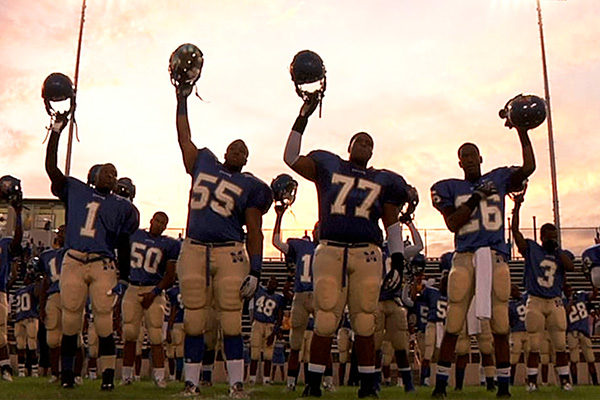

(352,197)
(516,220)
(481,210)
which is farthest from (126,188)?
(516,220)

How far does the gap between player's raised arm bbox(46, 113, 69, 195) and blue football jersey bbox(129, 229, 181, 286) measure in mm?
1901

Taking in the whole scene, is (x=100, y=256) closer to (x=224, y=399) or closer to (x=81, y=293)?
(x=81, y=293)

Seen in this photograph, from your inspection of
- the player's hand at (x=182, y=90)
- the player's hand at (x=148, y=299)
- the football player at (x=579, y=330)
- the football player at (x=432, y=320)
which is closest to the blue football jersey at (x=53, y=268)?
the player's hand at (x=148, y=299)

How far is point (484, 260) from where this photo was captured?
6043mm

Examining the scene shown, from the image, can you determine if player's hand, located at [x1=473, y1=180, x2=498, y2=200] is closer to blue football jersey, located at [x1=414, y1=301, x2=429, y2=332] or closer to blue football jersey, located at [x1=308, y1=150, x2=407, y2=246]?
blue football jersey, located at [x1=308, y1=150, x2=407, y2=246]

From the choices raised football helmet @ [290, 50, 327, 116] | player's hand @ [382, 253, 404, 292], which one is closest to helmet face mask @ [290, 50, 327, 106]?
raised football helmet @ [290, 50, 327, 116]

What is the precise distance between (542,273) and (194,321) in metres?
5.15

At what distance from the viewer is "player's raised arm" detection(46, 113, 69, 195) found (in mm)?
6355

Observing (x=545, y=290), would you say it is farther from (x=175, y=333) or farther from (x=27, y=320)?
(x=27, y=320)

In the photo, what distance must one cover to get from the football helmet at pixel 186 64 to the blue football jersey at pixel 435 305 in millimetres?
6066

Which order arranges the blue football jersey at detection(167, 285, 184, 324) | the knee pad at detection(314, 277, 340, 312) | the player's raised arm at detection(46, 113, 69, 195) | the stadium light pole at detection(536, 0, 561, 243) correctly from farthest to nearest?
the stadium light pole at detection(536, 0, 561, 243) < the blue football jersey at detection(167, 285, 184, 324) < the player's raised arm at detection(46, 113, 69, 195) < the knee pad at detection(314, 277, 340, 312)

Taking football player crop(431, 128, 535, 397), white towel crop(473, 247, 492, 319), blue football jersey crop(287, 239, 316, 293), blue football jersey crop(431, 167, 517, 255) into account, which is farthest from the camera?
blue football jersey crop(287, 239, 316, 293)

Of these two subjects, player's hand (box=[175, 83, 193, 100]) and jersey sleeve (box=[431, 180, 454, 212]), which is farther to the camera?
jersey sleeve (box=[431, 180, 454, 212])

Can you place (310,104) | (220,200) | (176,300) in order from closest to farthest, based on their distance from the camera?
(310,104) → (220,200) → (176,300)
